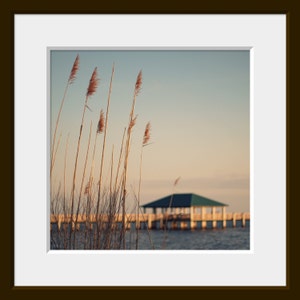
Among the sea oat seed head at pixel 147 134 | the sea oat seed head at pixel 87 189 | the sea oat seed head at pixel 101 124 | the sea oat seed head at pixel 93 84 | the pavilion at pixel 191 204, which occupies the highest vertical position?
the sea oat seed head at pixel 93 84

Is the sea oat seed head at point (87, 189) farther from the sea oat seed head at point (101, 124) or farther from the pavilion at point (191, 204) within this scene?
the pavilion at point (191, 204)

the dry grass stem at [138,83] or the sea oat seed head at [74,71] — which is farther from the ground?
the sea oat seed head at [74,71]

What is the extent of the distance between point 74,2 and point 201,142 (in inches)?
99.0

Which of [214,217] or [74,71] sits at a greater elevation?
[74,71]

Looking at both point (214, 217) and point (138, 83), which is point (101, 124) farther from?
point (214, 217)

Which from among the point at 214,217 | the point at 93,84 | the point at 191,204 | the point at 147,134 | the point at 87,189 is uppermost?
the point at 93,84

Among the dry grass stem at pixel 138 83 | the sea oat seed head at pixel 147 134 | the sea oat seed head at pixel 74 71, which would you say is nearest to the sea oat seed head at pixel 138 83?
the dry grass stem at pixel 138 83

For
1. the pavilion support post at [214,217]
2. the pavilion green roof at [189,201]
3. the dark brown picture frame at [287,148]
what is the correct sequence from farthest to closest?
the pavilion support post at [214,217] → the pavilion green roof at [189,201] → the dark brown picture frame at [287,148]

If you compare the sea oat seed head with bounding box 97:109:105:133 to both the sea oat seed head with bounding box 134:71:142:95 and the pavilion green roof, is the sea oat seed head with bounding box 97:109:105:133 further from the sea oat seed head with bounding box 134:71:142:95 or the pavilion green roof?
the pavilion green roof

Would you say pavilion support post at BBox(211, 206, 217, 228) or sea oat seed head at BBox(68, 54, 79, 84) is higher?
sea oat seed head at BBox(68, 54, 79, 84)

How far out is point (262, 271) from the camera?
14.9 feet

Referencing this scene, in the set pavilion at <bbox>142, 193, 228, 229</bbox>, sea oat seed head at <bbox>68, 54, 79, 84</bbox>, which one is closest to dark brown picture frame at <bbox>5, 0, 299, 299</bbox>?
sea oat seed head at <bbox>68, 54, 79, 84</bbox>

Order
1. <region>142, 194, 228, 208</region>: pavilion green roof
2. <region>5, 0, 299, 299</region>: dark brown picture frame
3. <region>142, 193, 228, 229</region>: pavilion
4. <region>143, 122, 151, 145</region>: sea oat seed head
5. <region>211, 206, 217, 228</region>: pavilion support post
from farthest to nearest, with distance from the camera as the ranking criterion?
1. <region>211, 206, 217, 228</region>: pavilion support post
2. <region>142, 194, 228, 208</region>: pavilion green roof
3. <region>142, 193, 228, 229</region>: pavilion
4. <region>143, 122, 151, 145</region>: sea oat seed head
5. <region>5, 0, 299, 299</region>: dark brown picture frame

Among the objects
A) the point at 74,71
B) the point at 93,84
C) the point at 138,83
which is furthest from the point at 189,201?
the point at 74,71
